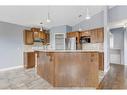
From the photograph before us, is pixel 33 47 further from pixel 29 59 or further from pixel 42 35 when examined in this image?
pixel 29 59

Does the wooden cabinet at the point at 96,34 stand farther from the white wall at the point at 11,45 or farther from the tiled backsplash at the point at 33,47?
the white wall at the point at 11,45

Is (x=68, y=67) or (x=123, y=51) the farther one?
(x=123, y=51)

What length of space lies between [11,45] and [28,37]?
110 centimetres

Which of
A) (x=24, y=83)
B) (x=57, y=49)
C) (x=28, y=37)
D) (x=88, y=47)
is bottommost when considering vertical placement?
(x=24, y=83)

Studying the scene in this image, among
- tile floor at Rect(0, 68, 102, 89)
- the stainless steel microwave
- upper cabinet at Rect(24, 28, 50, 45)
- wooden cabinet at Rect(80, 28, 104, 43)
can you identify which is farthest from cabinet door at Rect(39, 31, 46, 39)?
tile floor at Rect(0, 68, 102, 89)

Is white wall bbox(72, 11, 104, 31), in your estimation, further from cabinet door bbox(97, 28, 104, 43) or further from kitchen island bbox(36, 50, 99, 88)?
kitchen island bbox(36, 50, 99, 88)

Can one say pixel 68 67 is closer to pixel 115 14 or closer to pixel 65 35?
pixel 115 14

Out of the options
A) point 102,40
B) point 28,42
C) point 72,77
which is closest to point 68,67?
point 72,77

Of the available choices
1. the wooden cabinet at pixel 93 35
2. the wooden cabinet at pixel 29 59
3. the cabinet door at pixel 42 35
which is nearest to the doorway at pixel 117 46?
the wooden cabinet at pixel 93 35

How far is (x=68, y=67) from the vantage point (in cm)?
396

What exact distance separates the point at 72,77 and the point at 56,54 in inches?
34.0

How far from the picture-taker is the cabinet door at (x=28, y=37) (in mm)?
7167

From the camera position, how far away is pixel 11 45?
655 cm

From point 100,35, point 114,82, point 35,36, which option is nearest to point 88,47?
point 100,35
